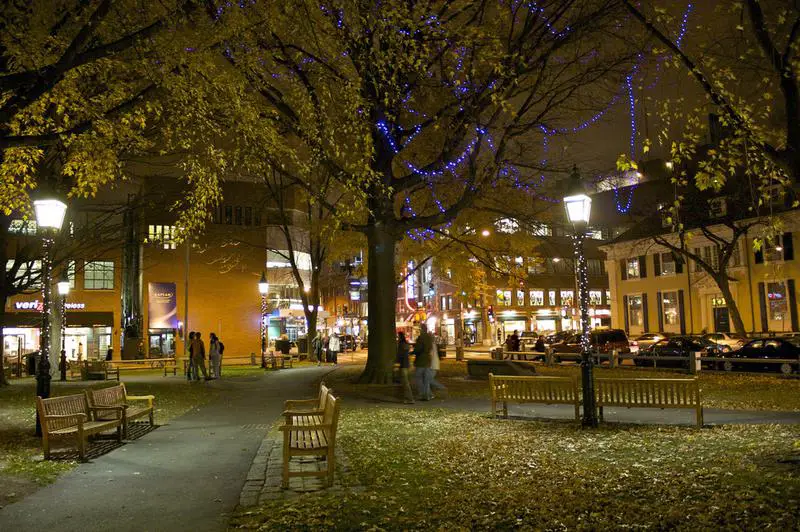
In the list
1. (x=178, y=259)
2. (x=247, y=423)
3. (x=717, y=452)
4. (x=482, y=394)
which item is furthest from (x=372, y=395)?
(x=178, y=259)

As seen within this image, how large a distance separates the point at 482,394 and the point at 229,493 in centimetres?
1151

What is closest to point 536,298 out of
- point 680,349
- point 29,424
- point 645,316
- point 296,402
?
point 645,316

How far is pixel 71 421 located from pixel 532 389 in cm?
824

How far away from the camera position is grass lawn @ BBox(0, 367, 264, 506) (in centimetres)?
819

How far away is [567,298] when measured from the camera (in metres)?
71.4

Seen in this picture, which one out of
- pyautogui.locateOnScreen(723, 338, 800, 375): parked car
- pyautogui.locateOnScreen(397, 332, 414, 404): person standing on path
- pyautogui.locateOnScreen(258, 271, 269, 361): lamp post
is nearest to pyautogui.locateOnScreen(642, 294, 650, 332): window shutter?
pyautogui.locateOnScreen(723, 338, 800, 375): parked car

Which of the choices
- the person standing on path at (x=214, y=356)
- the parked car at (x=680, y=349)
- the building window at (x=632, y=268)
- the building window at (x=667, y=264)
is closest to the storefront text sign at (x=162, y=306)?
the person standing on path at (x=214, y=356)

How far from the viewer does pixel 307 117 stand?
14.4 metres

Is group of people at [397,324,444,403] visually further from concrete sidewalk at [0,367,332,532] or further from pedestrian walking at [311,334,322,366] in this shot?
pedestrian walking at [311,334,322,366]

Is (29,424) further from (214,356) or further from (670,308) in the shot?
(670,308)

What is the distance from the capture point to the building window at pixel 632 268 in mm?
54125

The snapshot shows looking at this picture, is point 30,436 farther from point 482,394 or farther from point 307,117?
point 482,394

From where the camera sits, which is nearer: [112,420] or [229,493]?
[229,493]

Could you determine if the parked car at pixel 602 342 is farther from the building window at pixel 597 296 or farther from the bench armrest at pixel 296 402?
the building window at pixel 597 296
